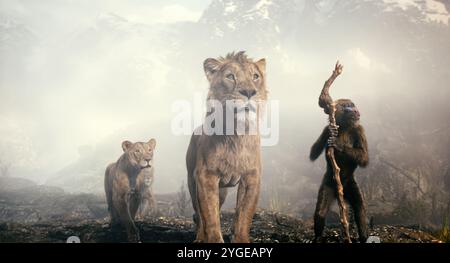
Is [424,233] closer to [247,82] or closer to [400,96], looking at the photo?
[247,82]

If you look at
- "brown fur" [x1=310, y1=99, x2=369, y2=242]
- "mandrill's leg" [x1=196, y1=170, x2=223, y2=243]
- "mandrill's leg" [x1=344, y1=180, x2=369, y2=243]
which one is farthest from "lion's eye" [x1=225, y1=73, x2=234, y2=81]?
"mandrill's leg" [x1=344, y1=180, x2=369, y2=243]

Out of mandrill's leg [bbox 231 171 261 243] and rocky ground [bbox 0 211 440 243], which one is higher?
mandrill's leg [bbox 231 171 261 243]

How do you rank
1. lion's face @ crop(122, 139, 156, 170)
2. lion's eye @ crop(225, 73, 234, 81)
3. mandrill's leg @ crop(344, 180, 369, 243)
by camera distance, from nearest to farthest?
lion's eye @ crop(225, 73, 234, 81) → mandrill's leg @ crop(344, 180, 369, 243) → lion's face @ crop(122, 139, 156, 170)

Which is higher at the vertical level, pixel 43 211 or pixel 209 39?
pixel 209 39

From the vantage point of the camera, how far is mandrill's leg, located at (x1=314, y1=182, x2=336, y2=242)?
6.88m

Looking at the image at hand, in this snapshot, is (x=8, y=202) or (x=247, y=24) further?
(x=247, y=24)

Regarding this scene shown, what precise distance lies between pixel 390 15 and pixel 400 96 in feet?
14.1

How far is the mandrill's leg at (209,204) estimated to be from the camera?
250 inches

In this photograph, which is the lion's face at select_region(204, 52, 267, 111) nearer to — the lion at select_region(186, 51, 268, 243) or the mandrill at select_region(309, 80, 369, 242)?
the lion at select_region(186, 51, 268, 243)

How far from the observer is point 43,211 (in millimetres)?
16906

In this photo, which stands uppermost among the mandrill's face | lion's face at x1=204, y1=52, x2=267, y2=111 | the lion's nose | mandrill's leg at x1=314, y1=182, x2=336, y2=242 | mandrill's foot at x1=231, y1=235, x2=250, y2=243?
lion's face at x1=204, y1=52, x2=267, y2=111

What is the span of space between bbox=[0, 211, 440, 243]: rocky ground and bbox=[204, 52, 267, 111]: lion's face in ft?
8.62

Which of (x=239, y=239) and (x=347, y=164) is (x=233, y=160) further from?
(x=347, y=164)
